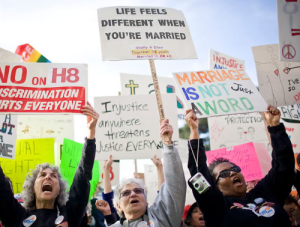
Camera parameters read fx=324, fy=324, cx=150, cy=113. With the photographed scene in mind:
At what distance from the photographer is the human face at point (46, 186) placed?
2826 mm

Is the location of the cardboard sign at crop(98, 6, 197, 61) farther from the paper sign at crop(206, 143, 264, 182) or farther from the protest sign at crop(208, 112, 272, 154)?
the protest sign at crop(208, 112, 272, 154)

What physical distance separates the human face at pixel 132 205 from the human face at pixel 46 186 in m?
0.60

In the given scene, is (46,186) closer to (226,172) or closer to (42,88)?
(42,88)

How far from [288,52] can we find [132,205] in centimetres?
222

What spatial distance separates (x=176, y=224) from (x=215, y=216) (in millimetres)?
327

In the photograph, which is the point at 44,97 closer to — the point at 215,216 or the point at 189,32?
the point at 189,32

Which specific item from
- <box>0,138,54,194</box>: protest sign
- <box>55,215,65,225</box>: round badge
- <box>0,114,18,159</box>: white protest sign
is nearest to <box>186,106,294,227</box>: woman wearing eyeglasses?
<box>55,215,65,225</box>: round badge

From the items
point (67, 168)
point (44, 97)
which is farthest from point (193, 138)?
point (67, 168)

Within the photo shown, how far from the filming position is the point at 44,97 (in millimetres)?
3488

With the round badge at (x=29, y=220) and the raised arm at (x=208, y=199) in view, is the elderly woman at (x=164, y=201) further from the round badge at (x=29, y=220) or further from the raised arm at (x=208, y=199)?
the round badge at (x=29, y=220)

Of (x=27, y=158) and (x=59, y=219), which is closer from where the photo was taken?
(x=59, y=219)

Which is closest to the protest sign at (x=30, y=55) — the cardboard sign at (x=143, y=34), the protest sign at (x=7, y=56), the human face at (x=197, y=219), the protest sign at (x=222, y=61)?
the protest sign at (x=7, y=56)

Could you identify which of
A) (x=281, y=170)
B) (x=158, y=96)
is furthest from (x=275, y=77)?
(x=158, y=96)

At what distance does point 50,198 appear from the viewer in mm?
2826
